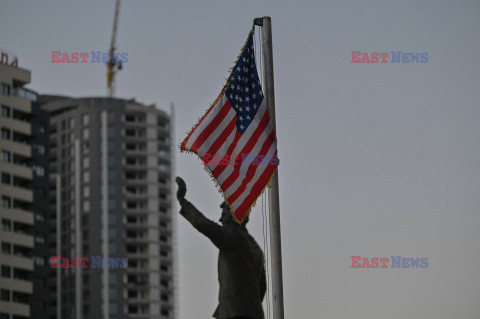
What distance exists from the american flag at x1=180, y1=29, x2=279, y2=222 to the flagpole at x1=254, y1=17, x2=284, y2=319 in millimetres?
149

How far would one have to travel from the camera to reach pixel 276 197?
521 inches

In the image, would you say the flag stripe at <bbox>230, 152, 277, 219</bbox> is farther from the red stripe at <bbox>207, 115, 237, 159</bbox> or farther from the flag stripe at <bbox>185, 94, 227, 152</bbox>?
the flag stripe at <bbox>185, 94, 227, 152</bbox>

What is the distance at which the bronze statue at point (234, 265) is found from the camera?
11219 millimetres

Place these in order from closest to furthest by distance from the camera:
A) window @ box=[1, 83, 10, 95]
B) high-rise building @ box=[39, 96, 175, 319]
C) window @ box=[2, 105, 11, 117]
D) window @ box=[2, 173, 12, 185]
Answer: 1. window @ box=[2, 173, 12, 185]
2. window @ box=[1, 83, 10, 95]
3. window @ box=[2, 105, 11, 117]
4. high-rise building @ box=[39, 96, 175, 319]

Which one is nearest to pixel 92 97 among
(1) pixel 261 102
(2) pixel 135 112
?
(2) pixel 135 112

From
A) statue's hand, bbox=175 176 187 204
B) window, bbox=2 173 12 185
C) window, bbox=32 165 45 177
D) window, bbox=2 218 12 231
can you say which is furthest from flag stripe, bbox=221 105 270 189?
window, bbox=32 165 45 177

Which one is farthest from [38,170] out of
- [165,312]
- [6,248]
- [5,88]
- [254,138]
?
[254,138]

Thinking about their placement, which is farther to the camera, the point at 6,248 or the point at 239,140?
the point at 6,248

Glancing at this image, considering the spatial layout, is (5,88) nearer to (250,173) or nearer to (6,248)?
(6,248)

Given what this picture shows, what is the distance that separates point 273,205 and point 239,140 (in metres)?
0.98

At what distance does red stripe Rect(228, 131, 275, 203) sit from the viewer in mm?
12578

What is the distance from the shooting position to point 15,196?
112 metres

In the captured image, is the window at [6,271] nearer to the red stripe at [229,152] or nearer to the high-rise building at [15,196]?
the high-rise building at [15,196]

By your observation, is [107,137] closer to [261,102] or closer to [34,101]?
[34,101]
